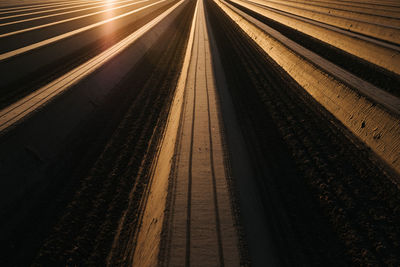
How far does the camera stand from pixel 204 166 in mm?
4531

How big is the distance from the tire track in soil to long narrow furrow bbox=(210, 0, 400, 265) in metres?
3.03

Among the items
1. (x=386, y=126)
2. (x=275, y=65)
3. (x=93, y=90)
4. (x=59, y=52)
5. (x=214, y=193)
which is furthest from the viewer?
(x=59, y=52)

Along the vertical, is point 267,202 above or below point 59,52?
below

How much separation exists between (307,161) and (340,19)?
652 inches

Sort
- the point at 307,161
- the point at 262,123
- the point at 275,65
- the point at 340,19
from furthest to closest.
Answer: the point at 340,19 → the point at 275,65 → the point at 262,123 → the point at 307,161

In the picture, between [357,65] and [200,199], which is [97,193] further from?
[357,65]

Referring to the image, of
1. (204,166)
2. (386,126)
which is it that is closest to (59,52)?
(204,166)

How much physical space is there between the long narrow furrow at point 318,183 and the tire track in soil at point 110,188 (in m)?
3.03

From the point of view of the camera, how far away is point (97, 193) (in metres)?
4.35

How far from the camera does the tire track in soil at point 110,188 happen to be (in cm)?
342

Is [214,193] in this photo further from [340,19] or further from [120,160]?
[340,19]

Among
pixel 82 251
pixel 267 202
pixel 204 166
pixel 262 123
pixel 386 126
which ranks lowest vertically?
pixel 82 251

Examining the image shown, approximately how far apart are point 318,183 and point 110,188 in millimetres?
4977

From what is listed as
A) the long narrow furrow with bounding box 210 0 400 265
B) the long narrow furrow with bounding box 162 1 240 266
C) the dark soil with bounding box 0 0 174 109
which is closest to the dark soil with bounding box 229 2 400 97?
the long narrow furrow with bounding box 210 0 400 265
